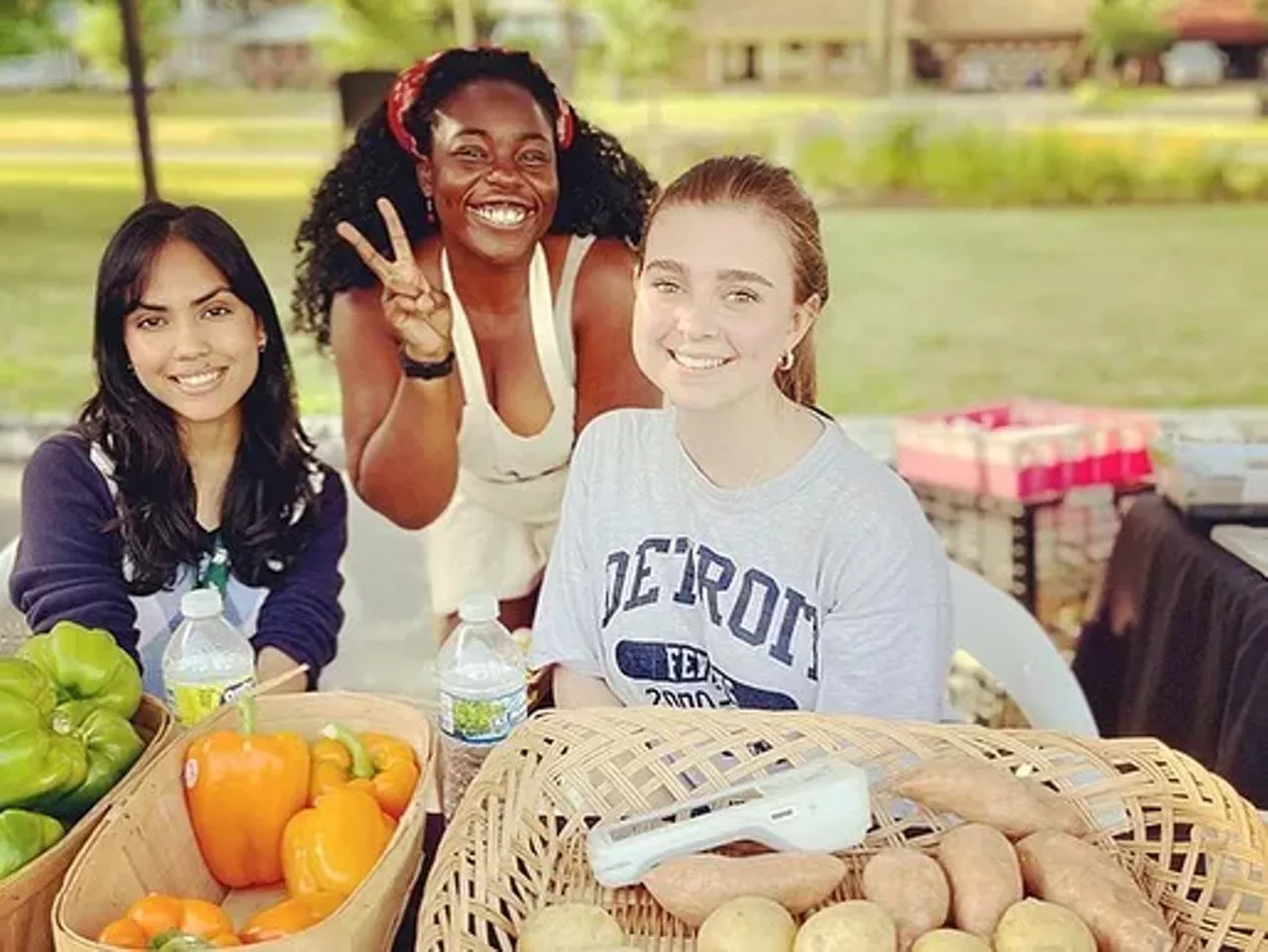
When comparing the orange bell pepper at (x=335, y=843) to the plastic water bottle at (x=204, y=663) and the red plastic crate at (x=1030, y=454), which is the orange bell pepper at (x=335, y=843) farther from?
the red plastic crate at (x=1030, y=454)

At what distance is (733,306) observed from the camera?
158 cm

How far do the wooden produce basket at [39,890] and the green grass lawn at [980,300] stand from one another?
2.30m

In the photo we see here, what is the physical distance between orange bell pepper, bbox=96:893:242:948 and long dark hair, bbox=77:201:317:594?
91 cm

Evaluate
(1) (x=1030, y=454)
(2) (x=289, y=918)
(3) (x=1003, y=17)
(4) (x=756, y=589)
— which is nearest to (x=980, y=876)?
(2) (x=289, y=918)

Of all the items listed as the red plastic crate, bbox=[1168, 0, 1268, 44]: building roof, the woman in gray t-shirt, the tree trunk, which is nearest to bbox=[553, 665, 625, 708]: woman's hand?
the woman in gray t-shirt

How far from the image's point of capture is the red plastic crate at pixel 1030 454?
3215 millimetres

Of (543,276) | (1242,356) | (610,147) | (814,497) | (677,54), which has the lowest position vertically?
(1242,356)

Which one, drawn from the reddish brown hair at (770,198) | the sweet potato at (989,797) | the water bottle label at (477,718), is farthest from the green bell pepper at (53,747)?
the reddish brown hair at (770,198)

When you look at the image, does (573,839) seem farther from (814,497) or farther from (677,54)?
(677,54)

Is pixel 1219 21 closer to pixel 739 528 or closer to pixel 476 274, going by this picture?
pixel 476 274

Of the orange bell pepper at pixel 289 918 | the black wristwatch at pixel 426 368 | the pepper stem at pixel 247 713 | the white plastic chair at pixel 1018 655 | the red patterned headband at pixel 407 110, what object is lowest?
the white plastic chair at pixel 1018 655

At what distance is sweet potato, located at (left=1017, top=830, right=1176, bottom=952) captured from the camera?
1002 millimetres

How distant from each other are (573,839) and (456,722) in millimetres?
259

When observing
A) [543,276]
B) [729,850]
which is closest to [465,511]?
[543,276]
